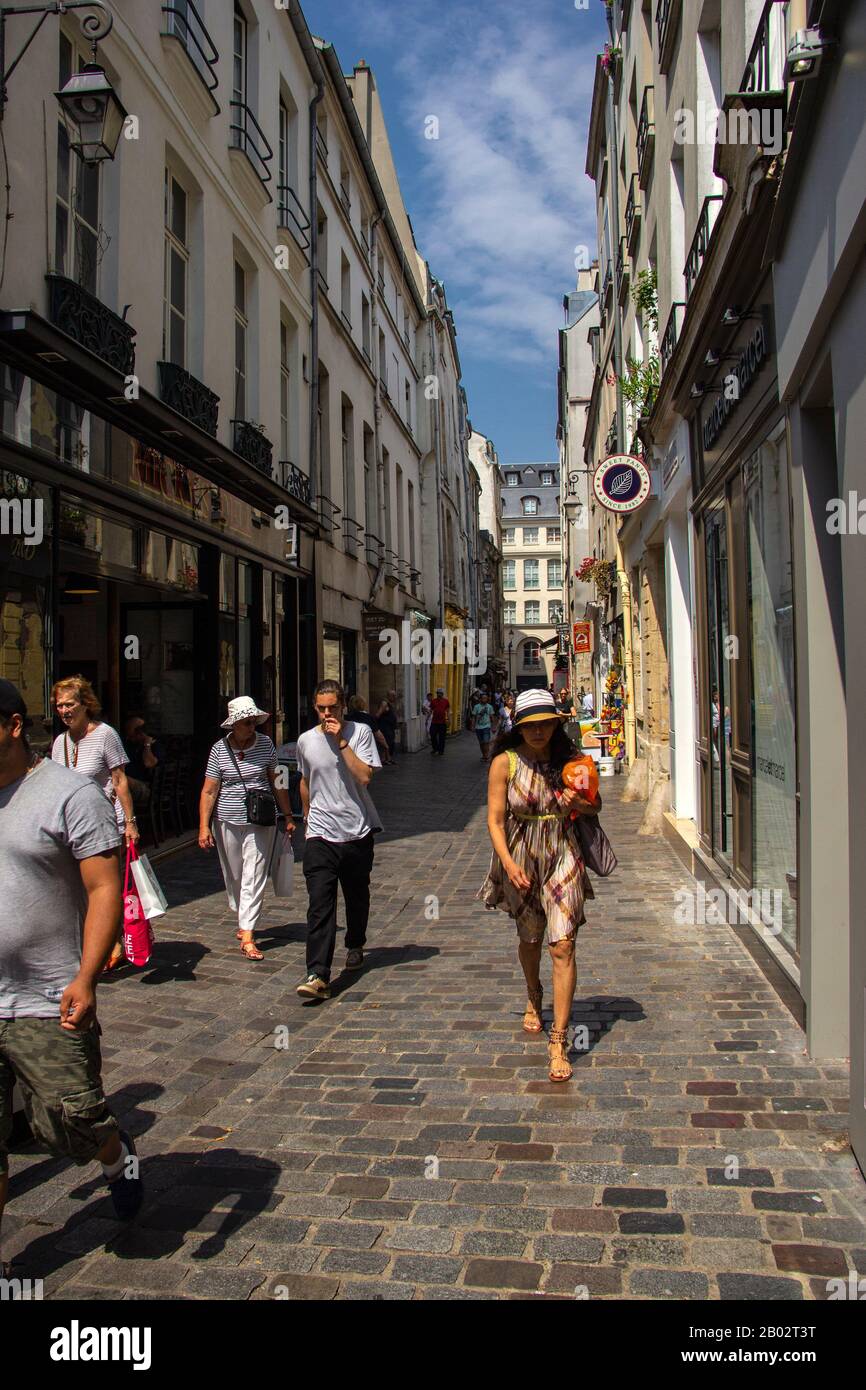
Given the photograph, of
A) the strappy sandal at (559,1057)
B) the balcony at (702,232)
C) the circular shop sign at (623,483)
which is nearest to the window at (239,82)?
the circular shop sign at (623,483)

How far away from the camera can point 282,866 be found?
705cm

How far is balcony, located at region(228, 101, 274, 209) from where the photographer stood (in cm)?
1252

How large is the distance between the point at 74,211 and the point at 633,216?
8480 mm

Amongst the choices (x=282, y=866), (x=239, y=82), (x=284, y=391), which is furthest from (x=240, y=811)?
(x=239, y=82)

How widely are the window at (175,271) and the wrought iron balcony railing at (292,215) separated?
3.87 meters

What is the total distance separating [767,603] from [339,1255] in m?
4.61

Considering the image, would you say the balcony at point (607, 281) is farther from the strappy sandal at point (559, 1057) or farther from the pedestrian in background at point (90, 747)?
the strappy sandal at point (559, 1057)

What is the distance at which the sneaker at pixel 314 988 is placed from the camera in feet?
18.6

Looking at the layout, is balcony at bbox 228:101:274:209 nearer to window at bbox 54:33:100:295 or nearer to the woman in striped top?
window at bbox 54:33:100:295

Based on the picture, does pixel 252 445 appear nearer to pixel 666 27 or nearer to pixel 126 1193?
pixel 666 27

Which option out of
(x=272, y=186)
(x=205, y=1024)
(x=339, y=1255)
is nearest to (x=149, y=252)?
(x=272, y=186)

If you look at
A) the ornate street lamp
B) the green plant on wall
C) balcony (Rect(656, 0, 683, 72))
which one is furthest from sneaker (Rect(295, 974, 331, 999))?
balcony (Rect(656, 0, 683, 72))

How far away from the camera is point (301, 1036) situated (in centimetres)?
519
